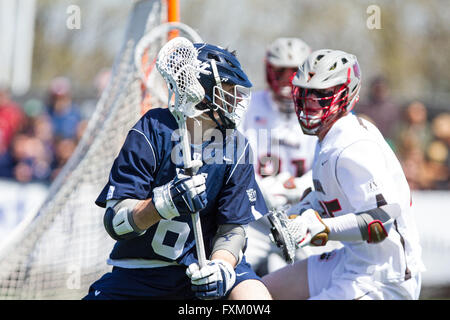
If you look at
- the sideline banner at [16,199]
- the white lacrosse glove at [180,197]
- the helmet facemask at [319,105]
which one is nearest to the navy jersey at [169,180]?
the white lacrosse glove at [180,197]

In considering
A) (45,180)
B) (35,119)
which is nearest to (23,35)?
(35,119)

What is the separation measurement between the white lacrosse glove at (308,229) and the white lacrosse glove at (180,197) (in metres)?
0.74

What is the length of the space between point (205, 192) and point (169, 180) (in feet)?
0.71

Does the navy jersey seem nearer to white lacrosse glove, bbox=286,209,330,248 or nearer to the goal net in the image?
white lacrosse glove, bbox=286,209,330,248

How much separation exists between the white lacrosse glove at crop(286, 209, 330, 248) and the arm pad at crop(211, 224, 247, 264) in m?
0.32

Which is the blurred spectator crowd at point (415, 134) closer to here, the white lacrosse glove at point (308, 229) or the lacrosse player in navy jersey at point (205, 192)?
the white lacrosse glove at point (308, 229)

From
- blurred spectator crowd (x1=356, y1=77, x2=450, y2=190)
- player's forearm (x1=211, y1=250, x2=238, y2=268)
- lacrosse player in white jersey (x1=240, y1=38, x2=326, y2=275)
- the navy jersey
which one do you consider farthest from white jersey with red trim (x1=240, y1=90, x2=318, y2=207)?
blurred spectator crowd (x1=356, y1=77, x2=450, y2=190)

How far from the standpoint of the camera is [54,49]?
22.1 metres

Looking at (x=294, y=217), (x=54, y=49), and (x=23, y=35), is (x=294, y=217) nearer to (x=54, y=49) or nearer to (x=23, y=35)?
(x=23, y=35)

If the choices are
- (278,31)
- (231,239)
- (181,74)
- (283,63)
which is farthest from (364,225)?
(278,31)

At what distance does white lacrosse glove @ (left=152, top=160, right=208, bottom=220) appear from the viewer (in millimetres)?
2994

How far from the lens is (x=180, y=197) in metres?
2.99

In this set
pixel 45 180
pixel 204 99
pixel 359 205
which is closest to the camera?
pixel 204 99
